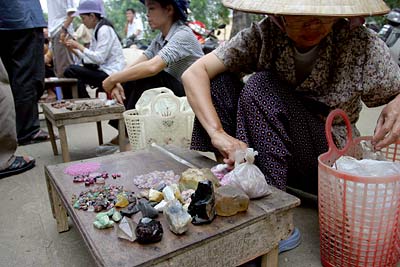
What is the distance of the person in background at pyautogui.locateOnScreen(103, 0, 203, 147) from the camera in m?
2.13

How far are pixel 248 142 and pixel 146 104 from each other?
0.97 metres

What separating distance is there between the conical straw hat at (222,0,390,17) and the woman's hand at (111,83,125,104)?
4.64 feet

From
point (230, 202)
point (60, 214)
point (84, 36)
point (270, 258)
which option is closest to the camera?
point (230, 202)

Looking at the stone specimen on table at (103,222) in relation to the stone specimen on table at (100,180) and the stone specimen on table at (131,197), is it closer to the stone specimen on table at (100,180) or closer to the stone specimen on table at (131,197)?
the stone specimen on table at (131,197)

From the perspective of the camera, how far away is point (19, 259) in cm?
132

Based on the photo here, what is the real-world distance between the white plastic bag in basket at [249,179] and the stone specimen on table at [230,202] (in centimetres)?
6

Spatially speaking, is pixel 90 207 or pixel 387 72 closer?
pixel 90 207

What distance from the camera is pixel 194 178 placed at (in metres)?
1.13

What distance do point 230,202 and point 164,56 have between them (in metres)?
1.35

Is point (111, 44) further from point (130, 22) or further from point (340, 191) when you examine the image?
point (130, 22)

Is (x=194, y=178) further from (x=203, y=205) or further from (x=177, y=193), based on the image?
(x=203, y=205)

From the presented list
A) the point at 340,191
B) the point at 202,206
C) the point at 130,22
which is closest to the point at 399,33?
the point at 340,191

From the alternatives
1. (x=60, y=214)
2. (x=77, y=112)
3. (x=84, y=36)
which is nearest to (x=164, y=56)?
(x=77, y=112)

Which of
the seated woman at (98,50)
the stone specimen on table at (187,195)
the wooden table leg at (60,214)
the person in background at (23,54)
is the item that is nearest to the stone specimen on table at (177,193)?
the stone specimen on table at (187,195)
